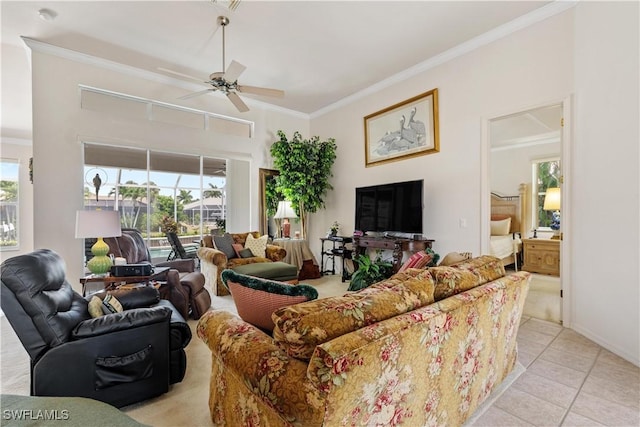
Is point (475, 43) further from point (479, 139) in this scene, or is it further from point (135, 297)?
point (135, 297)

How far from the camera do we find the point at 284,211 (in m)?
5.44

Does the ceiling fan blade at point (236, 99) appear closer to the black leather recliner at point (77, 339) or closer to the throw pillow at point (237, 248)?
the throw pillow at point (237, 248)

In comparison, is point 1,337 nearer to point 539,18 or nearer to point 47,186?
point 47,186

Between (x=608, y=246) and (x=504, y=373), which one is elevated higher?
(x=608, y=246)

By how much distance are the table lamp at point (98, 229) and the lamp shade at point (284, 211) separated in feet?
9.98

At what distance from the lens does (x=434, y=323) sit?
121 cm

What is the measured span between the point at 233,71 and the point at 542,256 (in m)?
6.05

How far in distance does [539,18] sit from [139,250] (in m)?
5.43

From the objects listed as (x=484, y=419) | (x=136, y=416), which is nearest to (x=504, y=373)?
(x=484, y=419)

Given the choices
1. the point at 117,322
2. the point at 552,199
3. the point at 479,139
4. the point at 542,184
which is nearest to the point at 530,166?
the point at 542,184

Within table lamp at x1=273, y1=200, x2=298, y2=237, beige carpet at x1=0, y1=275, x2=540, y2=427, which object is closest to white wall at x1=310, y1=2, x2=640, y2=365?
beige carpet at x1=0, y1=275, x2=540, y2=427

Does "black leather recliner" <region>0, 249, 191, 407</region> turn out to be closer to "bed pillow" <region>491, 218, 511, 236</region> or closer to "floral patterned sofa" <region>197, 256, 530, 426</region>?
"floral patterned sofa" <region>197, 256, 530, 426</region>

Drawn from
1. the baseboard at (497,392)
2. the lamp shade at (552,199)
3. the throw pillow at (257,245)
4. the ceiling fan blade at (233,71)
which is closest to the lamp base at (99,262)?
the ceiling fan blade at (233,71)

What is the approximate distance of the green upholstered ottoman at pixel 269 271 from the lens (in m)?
3.96
